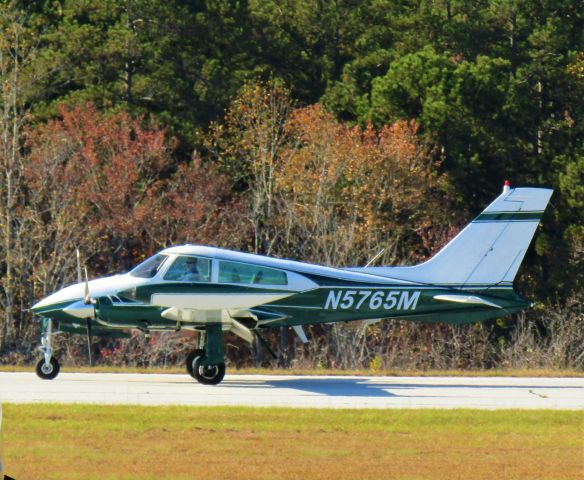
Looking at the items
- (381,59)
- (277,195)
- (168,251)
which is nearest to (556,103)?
(381,59)

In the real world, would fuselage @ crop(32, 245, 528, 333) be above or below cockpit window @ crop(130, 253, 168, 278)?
below

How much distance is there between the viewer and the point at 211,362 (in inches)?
754

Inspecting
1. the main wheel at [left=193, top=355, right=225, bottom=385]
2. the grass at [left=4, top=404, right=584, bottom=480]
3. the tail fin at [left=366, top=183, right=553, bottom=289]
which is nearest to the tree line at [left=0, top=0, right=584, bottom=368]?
the tail fin at [left=366, top=183, right=553, bottom=289]

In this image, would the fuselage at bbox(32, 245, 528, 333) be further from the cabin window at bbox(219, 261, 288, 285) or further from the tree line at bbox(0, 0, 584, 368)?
the tree line at bbox(0, 0, 584, 368)

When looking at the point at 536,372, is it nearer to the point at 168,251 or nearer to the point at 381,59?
the point at 168,251

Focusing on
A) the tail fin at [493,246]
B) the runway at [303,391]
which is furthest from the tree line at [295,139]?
the runway at [303,391]

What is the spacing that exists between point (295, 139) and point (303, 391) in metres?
18.4

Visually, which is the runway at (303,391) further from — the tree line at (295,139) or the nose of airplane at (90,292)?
the tree line at (295,139)

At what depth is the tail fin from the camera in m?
20.2

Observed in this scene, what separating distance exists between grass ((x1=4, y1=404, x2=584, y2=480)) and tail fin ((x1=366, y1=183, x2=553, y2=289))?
4.79 metres

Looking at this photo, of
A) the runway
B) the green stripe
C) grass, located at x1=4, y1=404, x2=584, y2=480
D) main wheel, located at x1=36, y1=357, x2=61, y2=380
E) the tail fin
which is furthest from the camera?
the green stripe

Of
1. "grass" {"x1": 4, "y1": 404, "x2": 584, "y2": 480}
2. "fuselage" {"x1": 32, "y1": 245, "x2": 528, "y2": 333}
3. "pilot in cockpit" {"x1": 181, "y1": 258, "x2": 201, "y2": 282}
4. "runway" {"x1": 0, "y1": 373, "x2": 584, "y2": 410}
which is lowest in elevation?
"runway" {"x1": 0, "y1": 373, "x2": 584, "y2": 410}

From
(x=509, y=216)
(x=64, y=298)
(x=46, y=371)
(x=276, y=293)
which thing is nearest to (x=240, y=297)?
(x=276, y=293)

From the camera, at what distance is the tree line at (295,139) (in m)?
32.9
